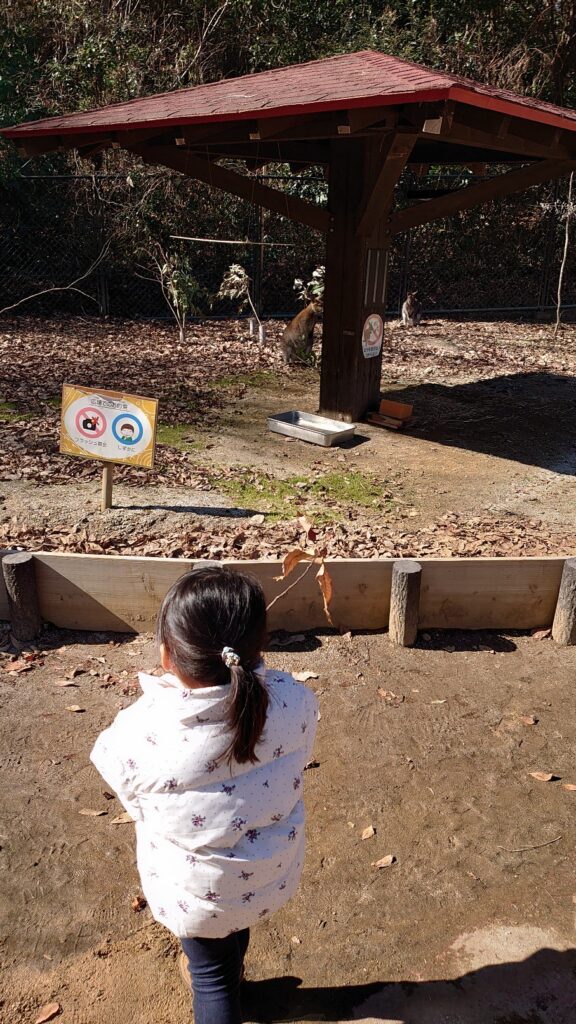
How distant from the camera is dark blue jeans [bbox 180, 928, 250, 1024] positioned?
2.00 m

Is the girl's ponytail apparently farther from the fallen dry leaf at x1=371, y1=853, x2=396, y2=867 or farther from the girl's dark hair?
the fallen dry leaf at x1=371, y1=853, x2=396, y2=867

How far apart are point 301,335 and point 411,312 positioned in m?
4.35

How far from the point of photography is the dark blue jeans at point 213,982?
6.57ft

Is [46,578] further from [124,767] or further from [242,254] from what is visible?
[242,254]

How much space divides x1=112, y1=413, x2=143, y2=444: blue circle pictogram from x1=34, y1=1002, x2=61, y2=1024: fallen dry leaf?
3.46m

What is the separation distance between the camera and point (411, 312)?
47.3 ft

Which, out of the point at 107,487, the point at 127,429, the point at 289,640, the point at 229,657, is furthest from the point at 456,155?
the point at 229,657

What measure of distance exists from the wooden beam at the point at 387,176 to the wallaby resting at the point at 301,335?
281 cm

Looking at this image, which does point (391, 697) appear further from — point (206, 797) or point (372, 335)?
point (372, 335)

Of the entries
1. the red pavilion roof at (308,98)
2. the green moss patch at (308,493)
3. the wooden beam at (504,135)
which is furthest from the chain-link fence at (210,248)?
the green moss patch at (308,493)

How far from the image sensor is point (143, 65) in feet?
52.9

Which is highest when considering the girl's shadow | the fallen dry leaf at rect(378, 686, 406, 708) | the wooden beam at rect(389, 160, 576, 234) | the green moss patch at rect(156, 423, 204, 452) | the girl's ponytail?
the wooden beam at rect(389, 160, 576, 234)

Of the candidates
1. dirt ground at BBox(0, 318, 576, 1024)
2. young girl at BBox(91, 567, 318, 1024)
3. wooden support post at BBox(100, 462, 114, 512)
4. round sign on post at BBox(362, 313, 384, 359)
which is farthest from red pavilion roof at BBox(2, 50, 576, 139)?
young girl at BBox(91, 567, 318, 1024)

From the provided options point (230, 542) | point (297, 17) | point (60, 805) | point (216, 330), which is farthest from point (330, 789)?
point (297, 17)
